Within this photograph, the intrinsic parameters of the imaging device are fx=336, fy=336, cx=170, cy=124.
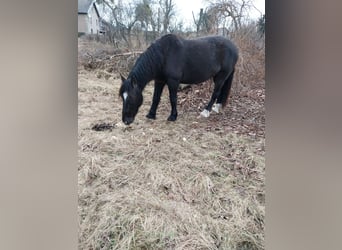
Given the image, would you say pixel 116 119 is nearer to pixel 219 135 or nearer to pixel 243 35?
pixel 219 135

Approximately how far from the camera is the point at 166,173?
5.56ft

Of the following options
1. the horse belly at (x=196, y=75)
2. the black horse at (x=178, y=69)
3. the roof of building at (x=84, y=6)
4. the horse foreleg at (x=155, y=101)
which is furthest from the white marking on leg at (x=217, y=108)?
the roof of building at (x=84, y=6)

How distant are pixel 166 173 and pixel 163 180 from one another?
0.04m

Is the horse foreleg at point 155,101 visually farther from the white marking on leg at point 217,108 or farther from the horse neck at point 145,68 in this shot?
the white marking on leg at point 217,108

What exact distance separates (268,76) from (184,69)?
17.2 inches

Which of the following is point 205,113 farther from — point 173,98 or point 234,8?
point 234,8

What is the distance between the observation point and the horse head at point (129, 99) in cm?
172
